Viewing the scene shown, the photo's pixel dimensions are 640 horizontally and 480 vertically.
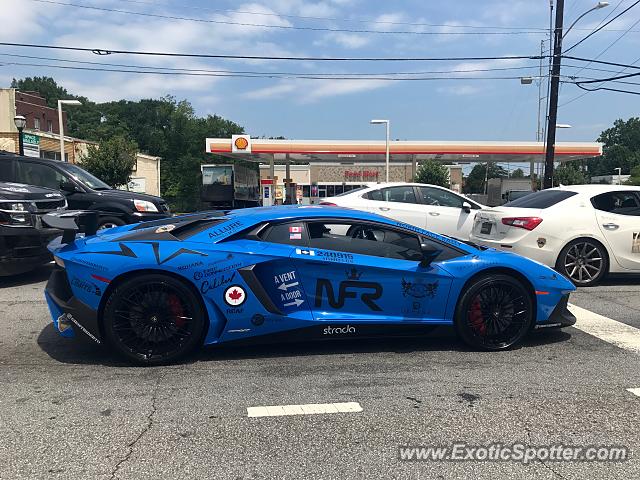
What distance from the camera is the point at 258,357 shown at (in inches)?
175

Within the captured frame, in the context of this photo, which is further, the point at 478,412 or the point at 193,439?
the point at 478,412

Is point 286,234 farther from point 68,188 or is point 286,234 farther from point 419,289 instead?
point 68,188

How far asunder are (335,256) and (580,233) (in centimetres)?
479

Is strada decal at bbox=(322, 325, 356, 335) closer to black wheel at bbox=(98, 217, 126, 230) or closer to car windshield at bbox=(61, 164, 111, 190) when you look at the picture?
Answer: black wheel at bbox=(98, 217, 126, 230)

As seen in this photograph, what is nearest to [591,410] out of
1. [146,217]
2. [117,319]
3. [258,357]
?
[258,357]

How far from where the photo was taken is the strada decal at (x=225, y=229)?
14.3 feet

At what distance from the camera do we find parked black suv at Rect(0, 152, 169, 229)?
9.41 m

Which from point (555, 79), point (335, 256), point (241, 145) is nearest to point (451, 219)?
point (335, 256)

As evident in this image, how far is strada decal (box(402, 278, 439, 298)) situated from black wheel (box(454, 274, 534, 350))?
28 cm

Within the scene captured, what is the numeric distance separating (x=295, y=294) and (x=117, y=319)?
1415 millimetres

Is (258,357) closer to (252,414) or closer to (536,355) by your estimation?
(252,414)

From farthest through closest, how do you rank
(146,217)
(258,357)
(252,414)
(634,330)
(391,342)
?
1. (146,217)
2. (634,330)
3. (391,342)
4. (258,357)
5. (252,414)

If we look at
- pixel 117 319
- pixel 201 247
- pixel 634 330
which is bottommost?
pixel 634 330

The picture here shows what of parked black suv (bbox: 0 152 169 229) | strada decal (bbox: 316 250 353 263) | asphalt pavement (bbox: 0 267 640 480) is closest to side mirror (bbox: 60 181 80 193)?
parked black suv (bbox: 0 152 169 229)
